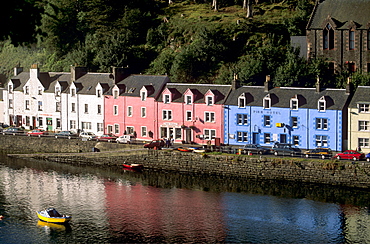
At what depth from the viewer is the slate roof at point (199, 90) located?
82.2 meters

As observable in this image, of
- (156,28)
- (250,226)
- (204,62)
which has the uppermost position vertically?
(156,28)

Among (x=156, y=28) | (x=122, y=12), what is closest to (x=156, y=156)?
(x=156, y=28)

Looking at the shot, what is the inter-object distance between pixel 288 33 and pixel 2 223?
6367 centimetres

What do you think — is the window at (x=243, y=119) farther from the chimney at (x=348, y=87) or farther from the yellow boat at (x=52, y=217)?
the yellow boat at (x=52, y=217)

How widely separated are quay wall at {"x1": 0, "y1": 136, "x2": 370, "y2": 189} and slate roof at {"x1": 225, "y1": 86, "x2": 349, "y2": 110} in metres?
9.28

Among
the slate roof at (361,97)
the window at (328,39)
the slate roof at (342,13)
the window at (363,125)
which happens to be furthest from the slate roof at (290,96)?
the slate roof at (342,13)

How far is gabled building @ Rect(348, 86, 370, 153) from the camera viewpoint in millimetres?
72250

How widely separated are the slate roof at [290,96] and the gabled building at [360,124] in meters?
1.66

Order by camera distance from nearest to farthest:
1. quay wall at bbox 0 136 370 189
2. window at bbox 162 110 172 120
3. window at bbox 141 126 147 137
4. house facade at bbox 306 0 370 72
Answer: quay wall at bbox 0 136 370 189 < window at bbox 162 110 172 120 < window at bbox 141 126 147 137 < house facade at bbox 306 0 370 72

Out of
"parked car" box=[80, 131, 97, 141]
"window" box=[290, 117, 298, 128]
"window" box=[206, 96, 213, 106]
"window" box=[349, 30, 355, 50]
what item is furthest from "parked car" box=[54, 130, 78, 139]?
"window" box=[349, 30, 355, 50]

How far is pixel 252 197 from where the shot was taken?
6378 centimetres

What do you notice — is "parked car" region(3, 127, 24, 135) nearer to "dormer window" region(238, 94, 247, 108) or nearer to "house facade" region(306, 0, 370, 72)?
"dormer window" region(238, 94, 247, 108)

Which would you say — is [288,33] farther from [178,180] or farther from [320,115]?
[178,180]

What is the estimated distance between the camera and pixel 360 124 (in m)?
72.5
